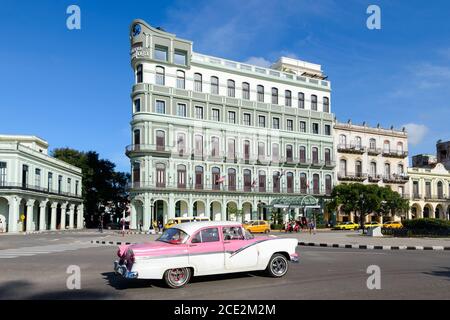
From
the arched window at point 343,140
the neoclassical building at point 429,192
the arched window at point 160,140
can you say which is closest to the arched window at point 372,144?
the arched window at point 343,140

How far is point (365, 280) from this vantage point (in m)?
10.9

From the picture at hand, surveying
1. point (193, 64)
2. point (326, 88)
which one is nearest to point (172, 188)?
point (193, 64)

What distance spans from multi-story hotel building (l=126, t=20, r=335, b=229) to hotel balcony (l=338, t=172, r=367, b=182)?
1601 mm

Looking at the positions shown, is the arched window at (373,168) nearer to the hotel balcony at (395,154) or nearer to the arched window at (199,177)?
the hotel balcony at (395,154)

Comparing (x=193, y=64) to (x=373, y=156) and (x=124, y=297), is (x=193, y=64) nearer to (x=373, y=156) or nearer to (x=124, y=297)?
(x=373, y=156)

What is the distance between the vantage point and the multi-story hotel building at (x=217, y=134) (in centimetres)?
4975

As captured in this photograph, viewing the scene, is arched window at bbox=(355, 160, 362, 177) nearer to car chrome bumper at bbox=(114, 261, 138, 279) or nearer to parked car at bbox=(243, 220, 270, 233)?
parked car at bbox=(243, 220, 270, 233)

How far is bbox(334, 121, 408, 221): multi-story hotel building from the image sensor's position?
205ft

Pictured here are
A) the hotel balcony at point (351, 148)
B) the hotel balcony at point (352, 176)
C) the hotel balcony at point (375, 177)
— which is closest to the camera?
the hotel balcony at point (351, 148)

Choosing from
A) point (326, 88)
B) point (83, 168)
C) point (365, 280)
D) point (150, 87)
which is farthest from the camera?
point (83, 168)

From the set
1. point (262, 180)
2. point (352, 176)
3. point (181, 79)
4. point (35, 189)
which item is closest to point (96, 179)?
point (35, 189)

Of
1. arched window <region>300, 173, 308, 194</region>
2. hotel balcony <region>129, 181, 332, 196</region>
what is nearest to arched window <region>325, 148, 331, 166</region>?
hotel balcony <region>129, 181, 332, 196</region>

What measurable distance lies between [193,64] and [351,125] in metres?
24.9

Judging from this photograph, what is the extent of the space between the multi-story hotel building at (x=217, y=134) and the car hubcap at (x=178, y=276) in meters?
38.7
